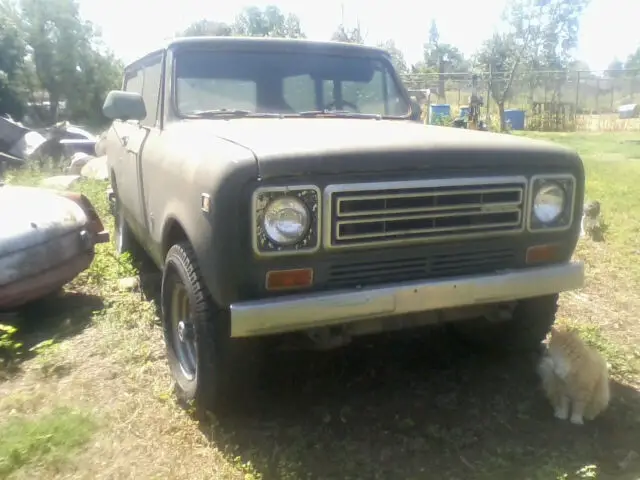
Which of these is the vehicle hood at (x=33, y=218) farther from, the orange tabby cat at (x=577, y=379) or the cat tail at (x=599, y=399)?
the cat tail at (x=599, y=399)

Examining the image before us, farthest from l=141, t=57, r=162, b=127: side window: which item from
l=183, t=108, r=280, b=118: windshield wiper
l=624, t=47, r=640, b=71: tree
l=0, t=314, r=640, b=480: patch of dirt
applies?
l=624, t=47, r=640, b=71: tree

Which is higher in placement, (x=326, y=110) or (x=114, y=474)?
(x=326, y=110)

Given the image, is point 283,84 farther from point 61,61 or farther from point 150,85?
point 61,61

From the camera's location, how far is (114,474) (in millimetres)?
2787

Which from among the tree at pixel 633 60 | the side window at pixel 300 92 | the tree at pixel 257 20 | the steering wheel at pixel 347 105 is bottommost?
the steering wheel at pixel 347 105

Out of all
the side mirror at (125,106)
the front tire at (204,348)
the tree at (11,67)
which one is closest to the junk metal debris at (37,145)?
the tree at (11,67)

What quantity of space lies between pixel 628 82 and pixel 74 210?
81.9 feet

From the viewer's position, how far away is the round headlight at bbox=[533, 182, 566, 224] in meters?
3.10

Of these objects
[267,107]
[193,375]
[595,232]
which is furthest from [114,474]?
[595,232]

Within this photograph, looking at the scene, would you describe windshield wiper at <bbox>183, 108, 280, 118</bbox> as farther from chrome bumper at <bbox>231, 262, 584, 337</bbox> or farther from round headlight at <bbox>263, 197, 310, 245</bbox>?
chrome bumper at <bbox>231, 262, 584, 337</bbox>

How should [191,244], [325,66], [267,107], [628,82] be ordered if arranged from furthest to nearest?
1. [628,82]
2. [325,66]
3. [267,107]
4. [191,244]

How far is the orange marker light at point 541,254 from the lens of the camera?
3154 millimetres

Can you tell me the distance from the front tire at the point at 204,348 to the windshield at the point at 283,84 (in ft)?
3.65

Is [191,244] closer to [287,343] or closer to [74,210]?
[287,343]
